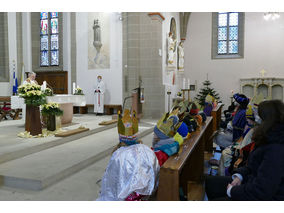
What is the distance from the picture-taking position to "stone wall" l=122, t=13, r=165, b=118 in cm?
962

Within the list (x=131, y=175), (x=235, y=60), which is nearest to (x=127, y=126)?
(x=131, y=175)

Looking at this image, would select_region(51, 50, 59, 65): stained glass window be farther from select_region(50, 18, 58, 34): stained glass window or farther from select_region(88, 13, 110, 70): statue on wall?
select_region(88, 13, 110, 70): statue on wall

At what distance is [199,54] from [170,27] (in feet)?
11.2

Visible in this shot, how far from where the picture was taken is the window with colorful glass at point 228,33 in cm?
1425

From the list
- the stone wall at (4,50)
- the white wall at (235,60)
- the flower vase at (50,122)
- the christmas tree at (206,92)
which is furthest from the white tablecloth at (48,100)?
the white wall at (235,60)

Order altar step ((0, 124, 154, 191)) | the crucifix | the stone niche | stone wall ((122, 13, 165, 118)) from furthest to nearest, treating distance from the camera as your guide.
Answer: the crucifix
the stone niche
stone wall ((122, 13, 165, 118))
altar step ((0, 124, 154, 191))

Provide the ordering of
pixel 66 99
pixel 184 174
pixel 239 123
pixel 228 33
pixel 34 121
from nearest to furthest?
pixel 184 174 < pixel 239 123 < pixel 34 121 < pixel 66 99 < pixel 228 33

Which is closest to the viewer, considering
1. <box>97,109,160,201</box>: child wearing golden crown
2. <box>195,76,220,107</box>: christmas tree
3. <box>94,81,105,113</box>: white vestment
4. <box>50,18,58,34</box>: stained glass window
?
<box>97,109,160,201</box>: child wearing golden crown

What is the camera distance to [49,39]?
1169cm

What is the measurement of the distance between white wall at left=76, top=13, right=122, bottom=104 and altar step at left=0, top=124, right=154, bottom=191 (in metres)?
4.88

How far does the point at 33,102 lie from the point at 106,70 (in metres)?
5.11

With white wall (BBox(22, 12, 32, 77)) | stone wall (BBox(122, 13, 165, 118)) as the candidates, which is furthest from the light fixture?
white wall (BBox(22, 12, 32, 77))

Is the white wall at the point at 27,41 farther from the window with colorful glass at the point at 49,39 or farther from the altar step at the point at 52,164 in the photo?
the altar step at the point at 52,164

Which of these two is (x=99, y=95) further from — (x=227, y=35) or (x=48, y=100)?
(x=227, y=35)
